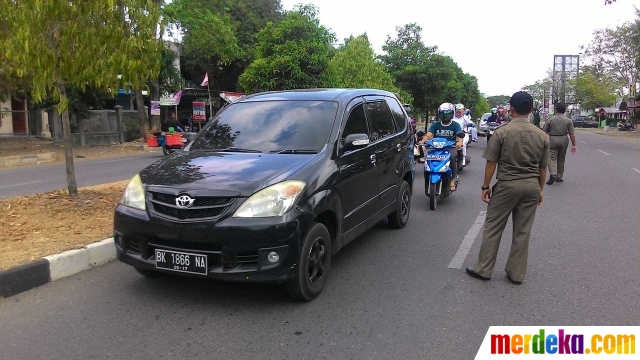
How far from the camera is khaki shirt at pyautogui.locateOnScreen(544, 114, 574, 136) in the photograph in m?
11.1

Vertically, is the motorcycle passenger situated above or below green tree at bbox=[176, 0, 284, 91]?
below

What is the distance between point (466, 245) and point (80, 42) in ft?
18.2

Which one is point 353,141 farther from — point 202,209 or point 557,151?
point 557,151

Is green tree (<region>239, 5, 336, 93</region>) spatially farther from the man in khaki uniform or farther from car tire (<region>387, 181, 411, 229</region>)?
the man in khaki uniform

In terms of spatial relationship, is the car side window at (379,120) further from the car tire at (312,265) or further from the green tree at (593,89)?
the green tree at (593,89)

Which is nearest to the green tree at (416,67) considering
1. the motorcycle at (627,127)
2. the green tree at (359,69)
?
the green tree at (359,69)

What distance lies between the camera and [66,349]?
3.48 metres

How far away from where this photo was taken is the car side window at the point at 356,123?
5166 millimetres

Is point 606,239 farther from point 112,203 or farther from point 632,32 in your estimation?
point 632,32

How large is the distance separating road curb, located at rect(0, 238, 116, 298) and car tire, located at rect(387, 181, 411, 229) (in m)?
3.49

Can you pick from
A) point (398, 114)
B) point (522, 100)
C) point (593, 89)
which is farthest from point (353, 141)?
point (593, 89)

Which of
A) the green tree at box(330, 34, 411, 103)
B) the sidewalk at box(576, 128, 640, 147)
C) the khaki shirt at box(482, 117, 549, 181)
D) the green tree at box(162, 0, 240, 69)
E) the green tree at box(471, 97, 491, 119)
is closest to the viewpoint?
the khaki shirt at box(482, 117, 549, 181)

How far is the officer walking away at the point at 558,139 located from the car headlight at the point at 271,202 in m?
8.72

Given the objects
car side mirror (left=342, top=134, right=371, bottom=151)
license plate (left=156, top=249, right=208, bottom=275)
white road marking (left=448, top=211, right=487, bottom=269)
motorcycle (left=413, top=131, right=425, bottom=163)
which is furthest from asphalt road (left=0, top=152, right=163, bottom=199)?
white road marking (left=448, top=211, right=487, bottom=269)
